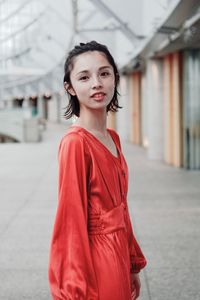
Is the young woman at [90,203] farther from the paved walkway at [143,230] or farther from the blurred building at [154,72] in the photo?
the paved walkway at [143,230]

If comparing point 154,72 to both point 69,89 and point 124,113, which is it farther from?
point 69,89

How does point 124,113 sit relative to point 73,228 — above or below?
below

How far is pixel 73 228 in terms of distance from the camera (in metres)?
1.73

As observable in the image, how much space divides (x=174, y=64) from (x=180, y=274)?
10.8m

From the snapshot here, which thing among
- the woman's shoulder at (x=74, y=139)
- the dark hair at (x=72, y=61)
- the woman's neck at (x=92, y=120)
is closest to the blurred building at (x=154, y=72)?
the dark hair at (x=72, y=61)

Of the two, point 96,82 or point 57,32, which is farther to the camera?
point 57,32

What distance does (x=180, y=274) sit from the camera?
15.8 ft

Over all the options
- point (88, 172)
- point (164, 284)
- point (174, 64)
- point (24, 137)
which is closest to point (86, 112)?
point (88, 172)

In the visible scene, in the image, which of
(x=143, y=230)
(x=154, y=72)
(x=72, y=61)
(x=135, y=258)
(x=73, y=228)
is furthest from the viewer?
(x=154, y=72)

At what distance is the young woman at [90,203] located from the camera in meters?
1.72

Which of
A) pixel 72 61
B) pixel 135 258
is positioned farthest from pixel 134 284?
pixel 72 61

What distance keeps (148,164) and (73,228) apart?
1377 cm

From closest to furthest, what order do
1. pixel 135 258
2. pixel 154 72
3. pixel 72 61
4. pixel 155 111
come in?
pixel 72 61, pixel 135 258, pixel 154 72, pixel 155 111

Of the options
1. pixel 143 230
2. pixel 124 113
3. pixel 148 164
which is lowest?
pixel 148 164
